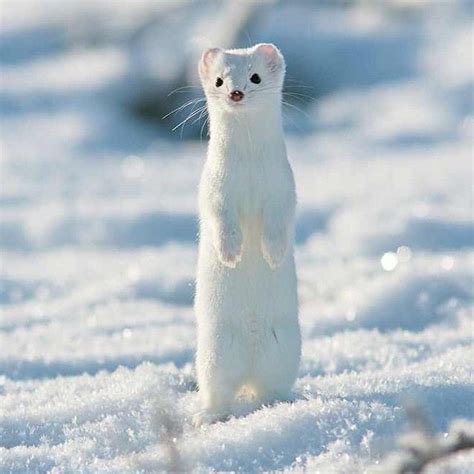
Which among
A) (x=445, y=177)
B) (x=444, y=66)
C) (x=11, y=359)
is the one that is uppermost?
(x=444, y=66)

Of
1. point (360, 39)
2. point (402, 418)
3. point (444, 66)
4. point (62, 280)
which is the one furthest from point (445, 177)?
point (402, 418)

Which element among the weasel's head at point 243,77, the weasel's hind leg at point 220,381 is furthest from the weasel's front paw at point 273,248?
the weasel's head at point 243,77

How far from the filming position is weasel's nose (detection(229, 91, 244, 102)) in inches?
147

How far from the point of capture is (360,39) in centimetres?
1628

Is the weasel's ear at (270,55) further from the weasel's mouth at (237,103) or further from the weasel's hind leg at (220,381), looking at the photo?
the weasel's hind leg at (220,381)

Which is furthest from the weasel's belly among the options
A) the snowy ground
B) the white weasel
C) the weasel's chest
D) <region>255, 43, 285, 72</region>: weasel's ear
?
<region>255, 43, 285, 72</region>: weasel's ear

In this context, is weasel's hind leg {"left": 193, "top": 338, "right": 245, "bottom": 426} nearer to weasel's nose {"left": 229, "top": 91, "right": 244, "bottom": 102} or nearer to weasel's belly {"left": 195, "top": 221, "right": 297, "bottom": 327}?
weasel's belly {"left": 195, "top": 221, "right": 297, "bottom": 327}

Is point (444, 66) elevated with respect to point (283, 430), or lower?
elevated

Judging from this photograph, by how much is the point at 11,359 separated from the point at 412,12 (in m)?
13.8

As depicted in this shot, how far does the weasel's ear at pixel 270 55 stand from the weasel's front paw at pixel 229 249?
54 cm

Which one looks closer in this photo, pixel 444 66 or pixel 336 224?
pixel 336 224

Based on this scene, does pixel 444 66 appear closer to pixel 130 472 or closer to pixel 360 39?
pixel 360 39

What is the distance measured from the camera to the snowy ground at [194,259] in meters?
3.45

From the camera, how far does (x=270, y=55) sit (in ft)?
12.7
